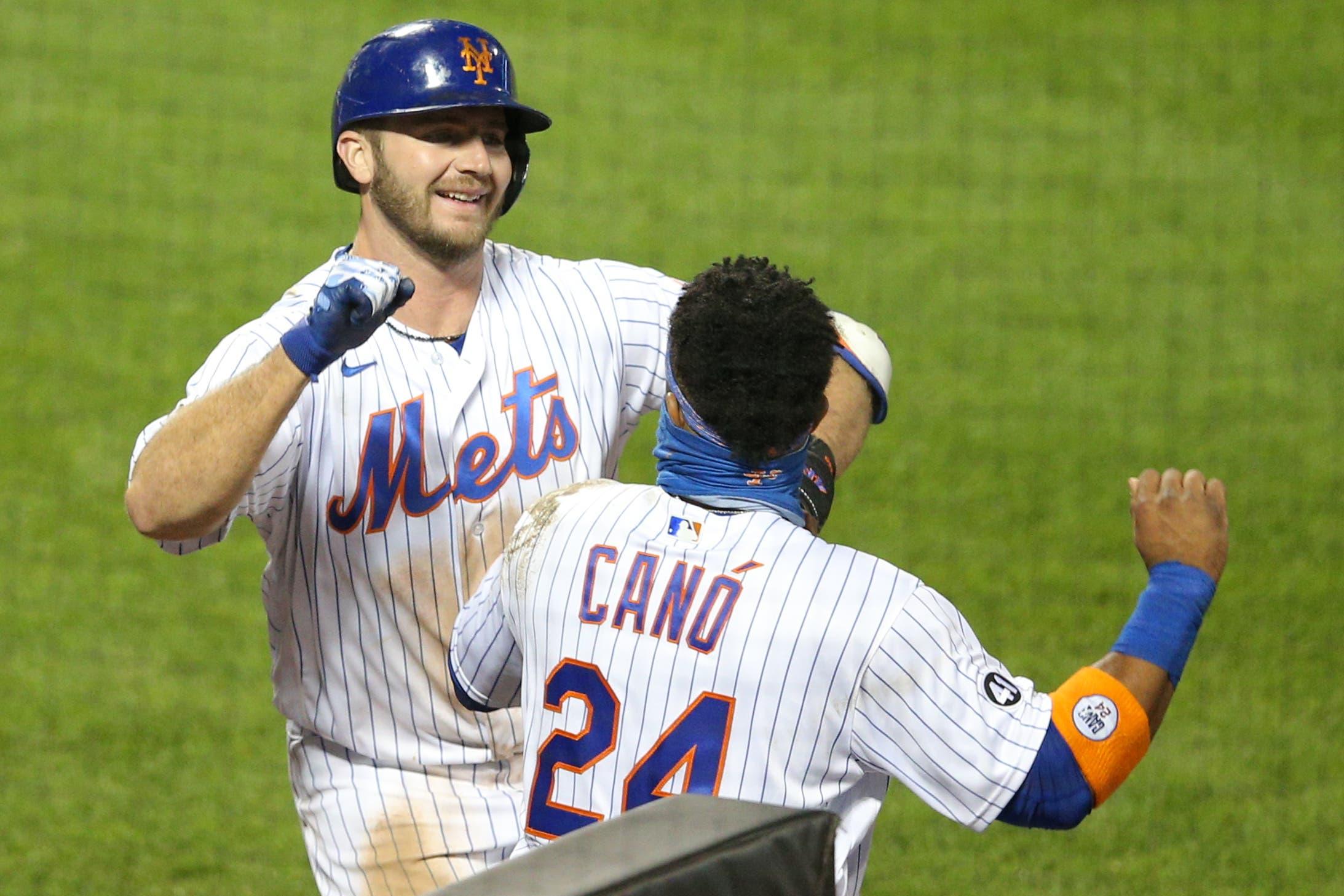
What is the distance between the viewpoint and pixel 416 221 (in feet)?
10.9

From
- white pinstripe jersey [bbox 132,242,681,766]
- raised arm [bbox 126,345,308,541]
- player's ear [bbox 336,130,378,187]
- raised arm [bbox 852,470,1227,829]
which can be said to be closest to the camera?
raised arm [bbox 852,470,1227,829]

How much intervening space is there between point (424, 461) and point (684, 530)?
837mm

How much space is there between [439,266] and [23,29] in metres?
11.2

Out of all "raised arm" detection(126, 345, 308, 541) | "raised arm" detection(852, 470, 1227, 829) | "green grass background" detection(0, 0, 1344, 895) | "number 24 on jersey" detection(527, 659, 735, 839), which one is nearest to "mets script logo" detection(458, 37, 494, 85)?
"raised arm" detection(126, 345, 308, 541)

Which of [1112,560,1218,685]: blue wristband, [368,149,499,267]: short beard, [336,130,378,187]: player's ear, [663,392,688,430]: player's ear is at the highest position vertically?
[336,130,378,187]: player's ear

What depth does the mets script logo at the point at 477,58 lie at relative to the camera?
10.8ft

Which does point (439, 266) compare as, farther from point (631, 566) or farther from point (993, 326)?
point (993, 326)

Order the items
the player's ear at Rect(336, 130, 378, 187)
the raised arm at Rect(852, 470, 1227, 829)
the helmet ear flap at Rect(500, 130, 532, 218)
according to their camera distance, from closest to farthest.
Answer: the raised arm at Rect(852, 470, 1227, 829) → the player's ear at Rect(336, 130, 378, 187) → the helmet ear flap at Rect(500, 130, 532, 218)

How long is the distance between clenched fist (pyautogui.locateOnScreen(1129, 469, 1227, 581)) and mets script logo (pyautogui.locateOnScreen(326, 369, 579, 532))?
1139mm

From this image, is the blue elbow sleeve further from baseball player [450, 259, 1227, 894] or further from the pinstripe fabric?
the pinstripe fabric

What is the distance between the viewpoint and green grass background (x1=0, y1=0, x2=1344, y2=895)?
229 inches

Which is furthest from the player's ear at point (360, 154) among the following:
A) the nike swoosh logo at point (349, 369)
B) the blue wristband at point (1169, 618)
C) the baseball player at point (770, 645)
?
the blue wristband at point (1169, 618)

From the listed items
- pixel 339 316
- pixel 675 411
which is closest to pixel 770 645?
pixel 675 411

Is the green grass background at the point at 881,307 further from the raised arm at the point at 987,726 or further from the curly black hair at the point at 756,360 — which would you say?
the curly black hair at the point at 756,360
